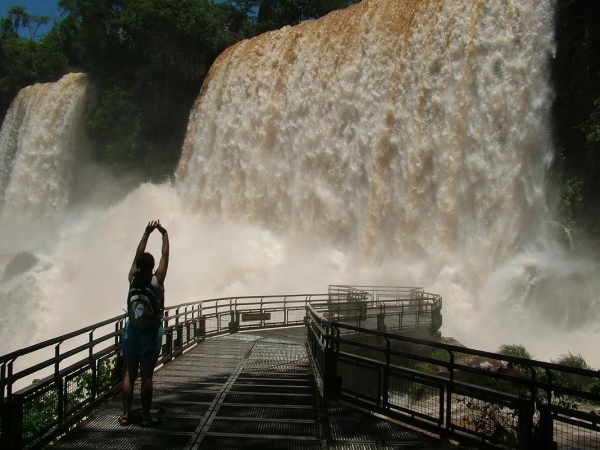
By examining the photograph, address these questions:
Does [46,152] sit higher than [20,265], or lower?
higher

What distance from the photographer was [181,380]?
8.95 m

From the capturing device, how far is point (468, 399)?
6023 mm

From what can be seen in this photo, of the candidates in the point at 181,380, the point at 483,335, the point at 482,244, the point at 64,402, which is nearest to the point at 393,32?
the point at 482,244

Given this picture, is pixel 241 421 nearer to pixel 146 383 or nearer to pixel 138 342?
pixel 146 383

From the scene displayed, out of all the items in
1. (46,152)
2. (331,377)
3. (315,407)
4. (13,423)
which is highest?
(46,152)

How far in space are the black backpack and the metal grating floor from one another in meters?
1.00

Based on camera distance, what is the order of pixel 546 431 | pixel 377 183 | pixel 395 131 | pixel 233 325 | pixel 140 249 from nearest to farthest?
pixel 546 431 → pixel 140 249 → pixel 233 325 → pixel 395 131 → pixel 377 183

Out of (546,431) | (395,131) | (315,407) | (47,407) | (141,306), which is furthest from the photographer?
(395,131)

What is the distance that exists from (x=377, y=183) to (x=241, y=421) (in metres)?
19.2

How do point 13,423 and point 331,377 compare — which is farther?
point 331,377

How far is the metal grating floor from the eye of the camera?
570 cm

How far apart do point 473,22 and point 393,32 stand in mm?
4075

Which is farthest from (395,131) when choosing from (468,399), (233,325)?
(468,399)

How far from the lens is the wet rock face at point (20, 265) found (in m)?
32.5
